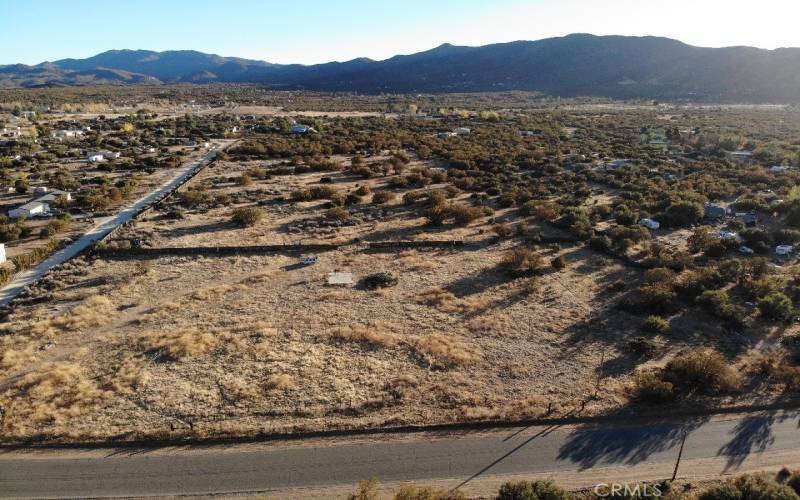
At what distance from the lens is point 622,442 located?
1518 centimetres

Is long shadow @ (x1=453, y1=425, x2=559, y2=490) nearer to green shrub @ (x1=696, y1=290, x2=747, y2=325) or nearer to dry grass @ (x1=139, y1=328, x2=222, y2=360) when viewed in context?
dry grass @ (x1=139, y1=328, x2=222, y2=360)

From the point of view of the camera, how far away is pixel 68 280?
1040 inches

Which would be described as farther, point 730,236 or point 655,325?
point 730,236

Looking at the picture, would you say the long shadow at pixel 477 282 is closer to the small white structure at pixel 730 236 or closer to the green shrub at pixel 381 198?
the green shrub at pixel 381 198

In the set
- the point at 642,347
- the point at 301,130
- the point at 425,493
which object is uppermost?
the point at 301,130

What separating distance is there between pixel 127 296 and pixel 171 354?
7.46 meters

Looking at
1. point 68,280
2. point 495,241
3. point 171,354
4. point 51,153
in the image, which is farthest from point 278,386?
point 51,153

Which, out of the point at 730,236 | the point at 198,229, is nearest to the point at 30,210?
the point at 198,229

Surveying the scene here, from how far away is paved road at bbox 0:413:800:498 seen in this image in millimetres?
13625

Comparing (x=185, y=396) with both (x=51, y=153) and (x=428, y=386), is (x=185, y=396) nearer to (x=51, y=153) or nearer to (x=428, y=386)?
(x=428, y=386)

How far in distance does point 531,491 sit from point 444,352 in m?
7.81

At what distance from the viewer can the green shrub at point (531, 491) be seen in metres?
12.3

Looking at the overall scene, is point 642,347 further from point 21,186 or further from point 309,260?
point 21,186

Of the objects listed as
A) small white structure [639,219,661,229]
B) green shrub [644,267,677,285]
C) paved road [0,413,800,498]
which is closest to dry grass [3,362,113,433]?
paved road [0,413,800,498]
